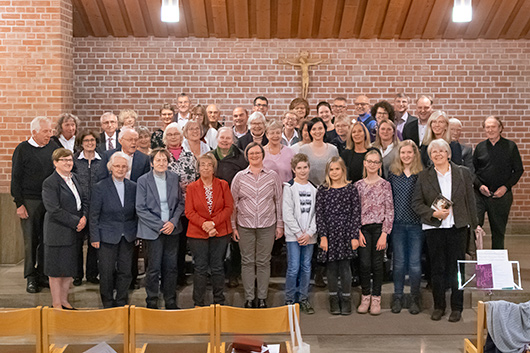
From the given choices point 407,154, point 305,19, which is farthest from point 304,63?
point 407,154

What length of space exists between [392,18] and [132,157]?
15.1 feet

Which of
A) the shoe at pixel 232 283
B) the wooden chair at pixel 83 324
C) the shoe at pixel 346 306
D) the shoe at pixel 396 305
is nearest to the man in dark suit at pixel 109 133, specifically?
the shoe at pixel 232 283

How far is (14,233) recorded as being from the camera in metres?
8.35

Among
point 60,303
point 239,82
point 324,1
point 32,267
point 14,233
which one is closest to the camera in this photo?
point 60,303

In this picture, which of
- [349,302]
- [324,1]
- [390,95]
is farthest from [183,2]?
[349,302]

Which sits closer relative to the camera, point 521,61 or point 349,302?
point 349,302

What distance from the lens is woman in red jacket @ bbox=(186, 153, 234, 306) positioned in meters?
6.68

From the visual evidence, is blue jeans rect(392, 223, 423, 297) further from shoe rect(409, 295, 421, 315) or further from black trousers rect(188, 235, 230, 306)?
black trousers rect(188, 235, 230, 306)

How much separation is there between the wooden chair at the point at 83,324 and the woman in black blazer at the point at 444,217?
134 inches

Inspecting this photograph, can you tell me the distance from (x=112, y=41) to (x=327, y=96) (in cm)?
328

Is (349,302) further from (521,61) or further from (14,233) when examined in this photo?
(521,61)

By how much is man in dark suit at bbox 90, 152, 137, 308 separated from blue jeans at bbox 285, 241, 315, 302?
5.22ft

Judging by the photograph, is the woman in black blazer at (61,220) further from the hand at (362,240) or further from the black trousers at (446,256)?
the black trousers at (446,256)

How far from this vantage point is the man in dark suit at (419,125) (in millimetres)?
7914
